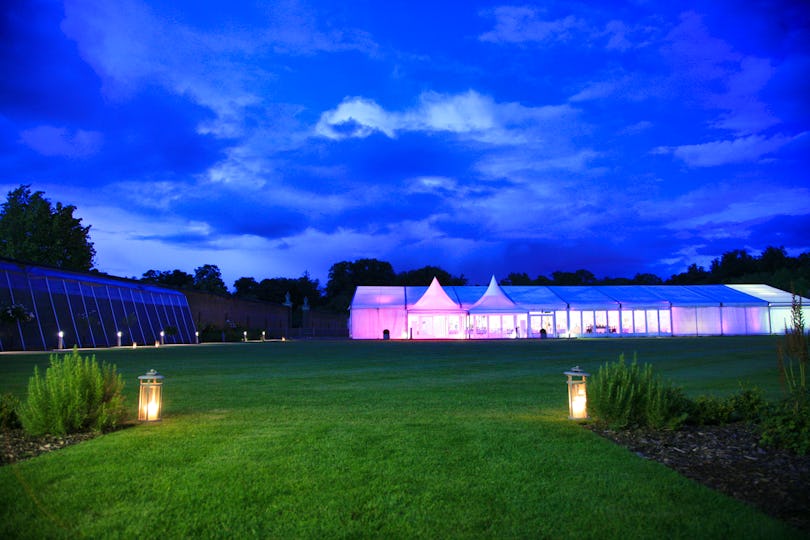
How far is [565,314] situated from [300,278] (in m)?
52.9

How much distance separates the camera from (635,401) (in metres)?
6.38

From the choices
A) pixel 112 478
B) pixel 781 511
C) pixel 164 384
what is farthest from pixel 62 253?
pixel 781 511

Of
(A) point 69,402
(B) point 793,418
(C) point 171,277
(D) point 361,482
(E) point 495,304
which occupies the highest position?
(C) point 171,277

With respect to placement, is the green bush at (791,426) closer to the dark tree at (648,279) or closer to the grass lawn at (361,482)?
the grass lawn at (361,482)

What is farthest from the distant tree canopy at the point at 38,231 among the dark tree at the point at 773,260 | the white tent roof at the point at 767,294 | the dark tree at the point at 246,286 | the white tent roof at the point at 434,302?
the dark tree at the point at 773,260

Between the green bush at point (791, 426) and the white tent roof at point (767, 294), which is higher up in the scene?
the white tent roof at point (767, 294)

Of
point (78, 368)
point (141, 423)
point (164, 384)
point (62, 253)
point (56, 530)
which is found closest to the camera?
point (56, 530)

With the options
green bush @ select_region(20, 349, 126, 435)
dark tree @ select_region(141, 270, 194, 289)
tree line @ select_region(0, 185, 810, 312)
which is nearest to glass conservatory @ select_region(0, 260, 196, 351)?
tree line @ select_region(0, 185, 810, 312)

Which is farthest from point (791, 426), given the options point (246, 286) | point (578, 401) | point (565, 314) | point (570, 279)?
point (246, 286)

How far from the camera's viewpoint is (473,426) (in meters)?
6.43

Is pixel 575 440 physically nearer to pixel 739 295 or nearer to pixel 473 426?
pixel 473 426

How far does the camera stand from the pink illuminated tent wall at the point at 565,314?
38469 millimetres

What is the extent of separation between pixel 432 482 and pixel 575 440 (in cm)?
209

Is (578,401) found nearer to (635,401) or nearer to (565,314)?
(635,401)
